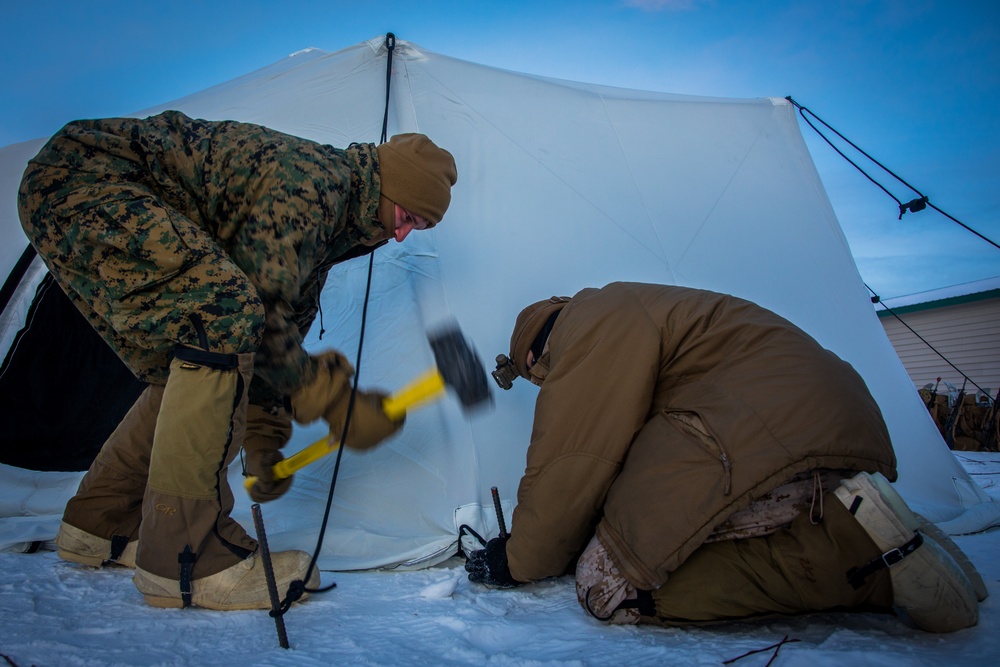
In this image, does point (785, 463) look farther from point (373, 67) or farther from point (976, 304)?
point (976, 304)

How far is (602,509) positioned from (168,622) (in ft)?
3.10

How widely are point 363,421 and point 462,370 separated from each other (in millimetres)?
304

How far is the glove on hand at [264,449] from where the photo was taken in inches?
69.0

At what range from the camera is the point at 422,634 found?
43.7 inches

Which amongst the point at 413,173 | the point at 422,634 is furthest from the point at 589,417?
the point at 413,173

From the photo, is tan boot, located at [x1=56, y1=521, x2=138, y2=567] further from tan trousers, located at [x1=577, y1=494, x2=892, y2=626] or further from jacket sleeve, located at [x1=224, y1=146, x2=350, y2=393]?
tan trousers, located at [x1=577, y1=494, x2=892, y2=626]

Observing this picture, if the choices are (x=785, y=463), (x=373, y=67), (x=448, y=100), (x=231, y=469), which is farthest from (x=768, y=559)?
(x=373, y=67)

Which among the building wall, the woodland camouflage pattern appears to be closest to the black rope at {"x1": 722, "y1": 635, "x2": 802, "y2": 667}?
the woodland camouflage pattern

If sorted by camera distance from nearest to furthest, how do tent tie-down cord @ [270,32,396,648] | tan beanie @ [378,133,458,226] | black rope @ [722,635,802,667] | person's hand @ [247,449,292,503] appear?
black rope @ [722,635,802,667], tent tie-down cord @ [270,32,396,648], tan beanie @ [378,133,458,226], person's hand @ [247,449,292,503]

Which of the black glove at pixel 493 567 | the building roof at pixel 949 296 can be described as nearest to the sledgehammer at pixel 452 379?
the black glove at pixel 493 567

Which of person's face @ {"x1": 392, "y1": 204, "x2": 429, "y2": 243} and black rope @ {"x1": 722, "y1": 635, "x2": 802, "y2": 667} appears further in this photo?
person's face @ {"x1": 392, "y1": 204, "x2": 429, "y2": 243}

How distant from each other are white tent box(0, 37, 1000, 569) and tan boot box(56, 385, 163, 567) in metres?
0.34

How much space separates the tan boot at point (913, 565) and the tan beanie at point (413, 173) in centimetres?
122

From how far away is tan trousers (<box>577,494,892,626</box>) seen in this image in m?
1.01
